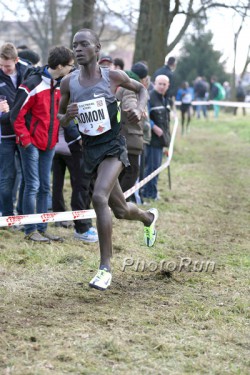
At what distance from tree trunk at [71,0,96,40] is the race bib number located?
374 inches

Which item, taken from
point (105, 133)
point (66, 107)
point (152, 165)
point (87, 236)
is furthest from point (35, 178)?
point (152, 165)

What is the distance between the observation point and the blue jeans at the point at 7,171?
26.8 ft

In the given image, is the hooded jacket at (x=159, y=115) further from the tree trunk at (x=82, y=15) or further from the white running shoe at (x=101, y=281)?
the white running shoe at (x=101, y=281)

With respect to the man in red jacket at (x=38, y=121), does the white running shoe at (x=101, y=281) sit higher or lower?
lower

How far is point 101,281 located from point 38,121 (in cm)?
260

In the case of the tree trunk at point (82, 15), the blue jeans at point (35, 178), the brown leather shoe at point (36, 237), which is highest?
the tree trunk at point (82, 15)

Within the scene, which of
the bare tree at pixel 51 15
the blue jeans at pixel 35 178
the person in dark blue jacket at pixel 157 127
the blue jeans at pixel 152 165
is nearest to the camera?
the blue jeans at pixel 35 178

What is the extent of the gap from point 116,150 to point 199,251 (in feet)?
7.40

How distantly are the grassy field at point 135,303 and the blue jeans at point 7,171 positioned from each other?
0.33 metres

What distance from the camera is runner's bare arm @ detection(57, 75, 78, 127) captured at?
5.96 m

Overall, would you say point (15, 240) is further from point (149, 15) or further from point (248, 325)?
point (149, 15)

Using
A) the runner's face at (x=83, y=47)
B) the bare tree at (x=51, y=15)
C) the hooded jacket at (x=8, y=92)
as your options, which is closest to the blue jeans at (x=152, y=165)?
the hooded jacket at (x=8, y=92)

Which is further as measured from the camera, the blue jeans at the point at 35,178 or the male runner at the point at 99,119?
the blue jeans at the point at 35,178

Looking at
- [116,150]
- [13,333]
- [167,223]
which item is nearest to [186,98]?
[167,223]
